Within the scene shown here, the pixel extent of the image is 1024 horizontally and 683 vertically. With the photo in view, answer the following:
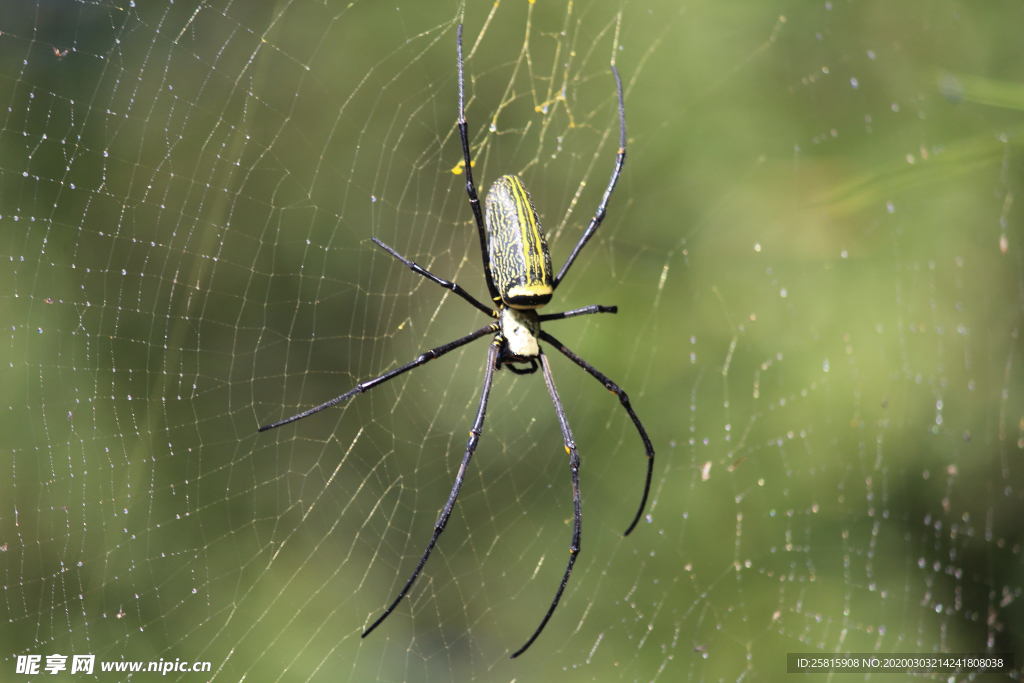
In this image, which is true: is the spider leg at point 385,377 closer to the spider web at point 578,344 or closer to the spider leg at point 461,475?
the spider leg at point 461,475

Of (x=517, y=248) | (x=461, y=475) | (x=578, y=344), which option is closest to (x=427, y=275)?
(x=517, y=248)

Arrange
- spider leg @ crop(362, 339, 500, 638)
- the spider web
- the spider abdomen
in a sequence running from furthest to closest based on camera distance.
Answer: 1. the spider web
2. the spider abdomen
3. spider leg @ crop(362, 339, 500, 638)

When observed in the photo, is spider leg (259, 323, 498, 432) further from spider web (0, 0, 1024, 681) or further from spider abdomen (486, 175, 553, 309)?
spider web (0, 0, 1024, 681)

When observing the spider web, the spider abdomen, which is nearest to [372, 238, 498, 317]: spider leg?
the spider abdomen

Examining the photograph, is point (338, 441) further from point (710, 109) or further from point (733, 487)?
point (710, 109)

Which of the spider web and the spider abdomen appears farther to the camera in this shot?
the spider web

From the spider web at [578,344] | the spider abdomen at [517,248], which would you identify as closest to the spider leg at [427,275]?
the spider abdomen at [517,248]
